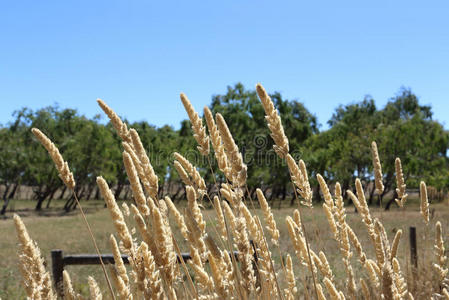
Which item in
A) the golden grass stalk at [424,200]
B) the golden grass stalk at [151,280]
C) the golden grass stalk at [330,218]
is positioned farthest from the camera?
the golden grass stalk at [424,200]

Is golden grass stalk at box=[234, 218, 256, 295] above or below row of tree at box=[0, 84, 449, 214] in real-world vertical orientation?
below

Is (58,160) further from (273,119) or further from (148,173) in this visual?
(273,119)

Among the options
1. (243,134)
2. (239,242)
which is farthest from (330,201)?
(243,134)

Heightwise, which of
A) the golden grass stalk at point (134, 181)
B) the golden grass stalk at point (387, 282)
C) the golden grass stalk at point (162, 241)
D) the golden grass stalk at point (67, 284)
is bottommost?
the golden grass stalk at point (387, 282)

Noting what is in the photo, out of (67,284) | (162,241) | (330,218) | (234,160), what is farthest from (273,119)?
(67,284)

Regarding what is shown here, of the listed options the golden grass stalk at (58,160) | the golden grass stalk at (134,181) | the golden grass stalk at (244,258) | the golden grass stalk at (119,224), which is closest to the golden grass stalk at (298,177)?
the golden grass stalk at (244,258)

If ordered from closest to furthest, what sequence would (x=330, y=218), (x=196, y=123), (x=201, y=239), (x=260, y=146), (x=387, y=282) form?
(x=387, y=282), (x=201, y=239), (x=196, y=123), (x=330, y=218), (x=260, y=146)

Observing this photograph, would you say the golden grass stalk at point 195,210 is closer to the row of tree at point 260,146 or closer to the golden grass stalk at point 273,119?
the golden grass stalk at point 273,119

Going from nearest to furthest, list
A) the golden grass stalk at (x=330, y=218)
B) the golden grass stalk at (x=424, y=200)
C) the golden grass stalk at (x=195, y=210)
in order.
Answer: the golden grass stalk at (x=195, y=210), the golden grass stalk at (x=330, y=218), the golden grass stalk at (x=424, y=200)

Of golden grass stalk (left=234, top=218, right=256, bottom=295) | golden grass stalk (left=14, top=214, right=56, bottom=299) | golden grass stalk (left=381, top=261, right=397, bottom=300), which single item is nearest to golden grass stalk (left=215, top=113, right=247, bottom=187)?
golden grass stalk (left=234, top=218, right=256, bottom=295)

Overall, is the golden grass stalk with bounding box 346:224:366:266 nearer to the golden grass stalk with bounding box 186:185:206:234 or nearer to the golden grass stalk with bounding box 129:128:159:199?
the golden grass stalk with bounding box 186:185:206:234

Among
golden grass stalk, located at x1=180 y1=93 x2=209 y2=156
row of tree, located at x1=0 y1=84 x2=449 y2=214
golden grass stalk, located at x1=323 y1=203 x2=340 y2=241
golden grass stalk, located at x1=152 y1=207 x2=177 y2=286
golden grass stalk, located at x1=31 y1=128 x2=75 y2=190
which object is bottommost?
golden grass stalk, located at x1=152 y1=207 x2=177 y2=286

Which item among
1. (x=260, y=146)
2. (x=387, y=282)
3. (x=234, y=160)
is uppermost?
(x=260, y=146)

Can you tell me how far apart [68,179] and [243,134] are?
123 feet
